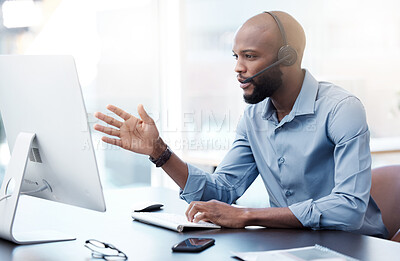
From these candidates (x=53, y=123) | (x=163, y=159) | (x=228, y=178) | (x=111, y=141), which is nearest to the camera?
(x=53, y=123)

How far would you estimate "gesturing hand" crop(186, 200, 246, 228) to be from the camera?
4.94 feet

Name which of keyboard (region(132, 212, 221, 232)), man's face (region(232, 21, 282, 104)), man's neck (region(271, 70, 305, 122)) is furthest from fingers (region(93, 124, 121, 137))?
man's neck (region(271, 70, 305, 122))

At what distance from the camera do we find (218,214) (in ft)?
5.01

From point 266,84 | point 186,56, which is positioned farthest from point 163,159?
point 186,56

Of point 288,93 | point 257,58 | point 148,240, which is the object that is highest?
point 257,58

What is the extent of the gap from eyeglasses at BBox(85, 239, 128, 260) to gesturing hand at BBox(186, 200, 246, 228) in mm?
353

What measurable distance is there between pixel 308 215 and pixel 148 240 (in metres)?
0.47

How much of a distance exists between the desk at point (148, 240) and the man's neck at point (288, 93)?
1.76 feet

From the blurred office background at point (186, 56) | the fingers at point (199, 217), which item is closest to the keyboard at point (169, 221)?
the fingers at point (199, 217)

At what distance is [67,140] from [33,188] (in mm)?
309

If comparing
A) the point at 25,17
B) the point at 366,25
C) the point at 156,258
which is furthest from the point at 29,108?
the point at 366,25

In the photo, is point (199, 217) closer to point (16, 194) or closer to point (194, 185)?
point (194, 185)

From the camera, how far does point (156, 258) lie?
121 cm

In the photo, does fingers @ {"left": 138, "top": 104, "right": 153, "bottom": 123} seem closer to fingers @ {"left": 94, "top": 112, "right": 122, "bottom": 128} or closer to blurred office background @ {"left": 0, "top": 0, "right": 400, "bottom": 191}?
fingers @ {"left": 94, "top": 112, "right": 122, "bottom": 128}
